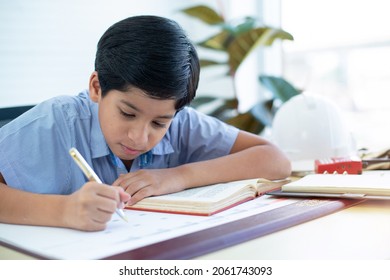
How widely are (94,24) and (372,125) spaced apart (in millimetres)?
1064

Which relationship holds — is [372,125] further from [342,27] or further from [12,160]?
[12,160]

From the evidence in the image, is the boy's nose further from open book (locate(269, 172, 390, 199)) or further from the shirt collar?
open book (locate(269, 172, 390, 199))

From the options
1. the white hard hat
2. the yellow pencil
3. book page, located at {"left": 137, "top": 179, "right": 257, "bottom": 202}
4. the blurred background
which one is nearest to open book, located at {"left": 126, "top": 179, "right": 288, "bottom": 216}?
book page, located at {"left": 137, "top": 179, "right": 257, "bottom": 202}

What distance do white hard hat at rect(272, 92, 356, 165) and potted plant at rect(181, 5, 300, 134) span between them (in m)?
0.38

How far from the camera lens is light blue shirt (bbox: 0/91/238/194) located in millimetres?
801

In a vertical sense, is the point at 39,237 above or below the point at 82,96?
below

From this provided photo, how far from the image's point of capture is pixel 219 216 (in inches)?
27.6

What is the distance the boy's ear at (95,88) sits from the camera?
867mm

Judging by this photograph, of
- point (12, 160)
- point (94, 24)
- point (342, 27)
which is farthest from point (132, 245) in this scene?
point (342, 27)

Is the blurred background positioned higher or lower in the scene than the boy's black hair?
higher

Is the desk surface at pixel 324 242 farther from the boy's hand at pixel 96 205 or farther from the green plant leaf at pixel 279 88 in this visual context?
the green plant leaf at pixel 279 88

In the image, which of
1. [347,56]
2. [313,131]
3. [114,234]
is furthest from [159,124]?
[347,56]

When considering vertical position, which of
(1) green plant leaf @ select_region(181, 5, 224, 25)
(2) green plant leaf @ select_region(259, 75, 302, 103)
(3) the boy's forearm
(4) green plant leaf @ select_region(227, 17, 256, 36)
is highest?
(1) green plant leaf @ select_region(181, 5, 224, 25)

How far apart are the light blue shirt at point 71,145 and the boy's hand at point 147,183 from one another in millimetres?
90
